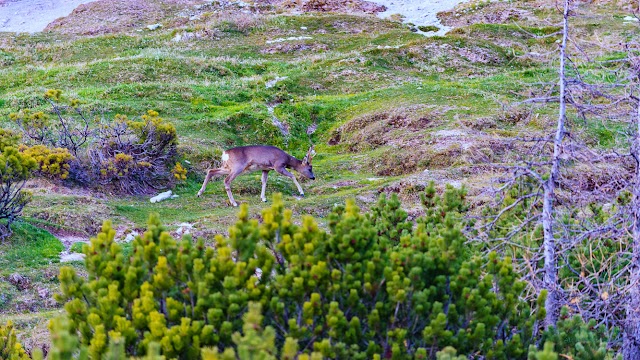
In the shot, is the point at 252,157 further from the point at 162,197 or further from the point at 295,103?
the point at 295,103

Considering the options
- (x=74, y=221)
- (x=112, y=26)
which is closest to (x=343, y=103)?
(x=74, y=221)

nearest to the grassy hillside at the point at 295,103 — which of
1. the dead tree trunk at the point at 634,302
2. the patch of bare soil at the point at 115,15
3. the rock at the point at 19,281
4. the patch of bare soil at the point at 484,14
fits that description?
the rock at the point at 19,281

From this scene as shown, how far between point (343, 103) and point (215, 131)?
5.45 m

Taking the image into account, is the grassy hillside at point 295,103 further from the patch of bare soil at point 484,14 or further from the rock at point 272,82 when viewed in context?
the patch of bare soil at point 484,14

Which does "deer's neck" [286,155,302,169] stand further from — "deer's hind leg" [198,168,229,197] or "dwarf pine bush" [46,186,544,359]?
"dwarf pine bush" [46,186,544,359]

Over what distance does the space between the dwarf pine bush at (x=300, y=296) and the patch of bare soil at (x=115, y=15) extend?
47989mm

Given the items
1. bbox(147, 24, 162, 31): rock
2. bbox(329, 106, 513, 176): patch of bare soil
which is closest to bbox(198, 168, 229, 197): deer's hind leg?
bbox(329, 106, 513, 176): patch of bare soil

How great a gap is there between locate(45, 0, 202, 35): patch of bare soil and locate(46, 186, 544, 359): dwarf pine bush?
157ft

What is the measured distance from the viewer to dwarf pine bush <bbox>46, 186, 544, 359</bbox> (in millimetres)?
5188

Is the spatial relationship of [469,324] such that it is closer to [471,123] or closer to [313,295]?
[313,295]

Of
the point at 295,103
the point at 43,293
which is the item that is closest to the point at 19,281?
the point at 43,293

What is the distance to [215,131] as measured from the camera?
2219cm

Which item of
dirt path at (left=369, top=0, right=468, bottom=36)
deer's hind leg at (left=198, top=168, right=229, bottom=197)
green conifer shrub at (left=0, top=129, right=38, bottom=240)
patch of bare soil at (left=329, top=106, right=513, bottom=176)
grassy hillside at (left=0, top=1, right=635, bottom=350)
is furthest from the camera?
dirt path at (left=369, top=0, right=468, bottom=36)

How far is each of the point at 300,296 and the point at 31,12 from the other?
61.7 metres
